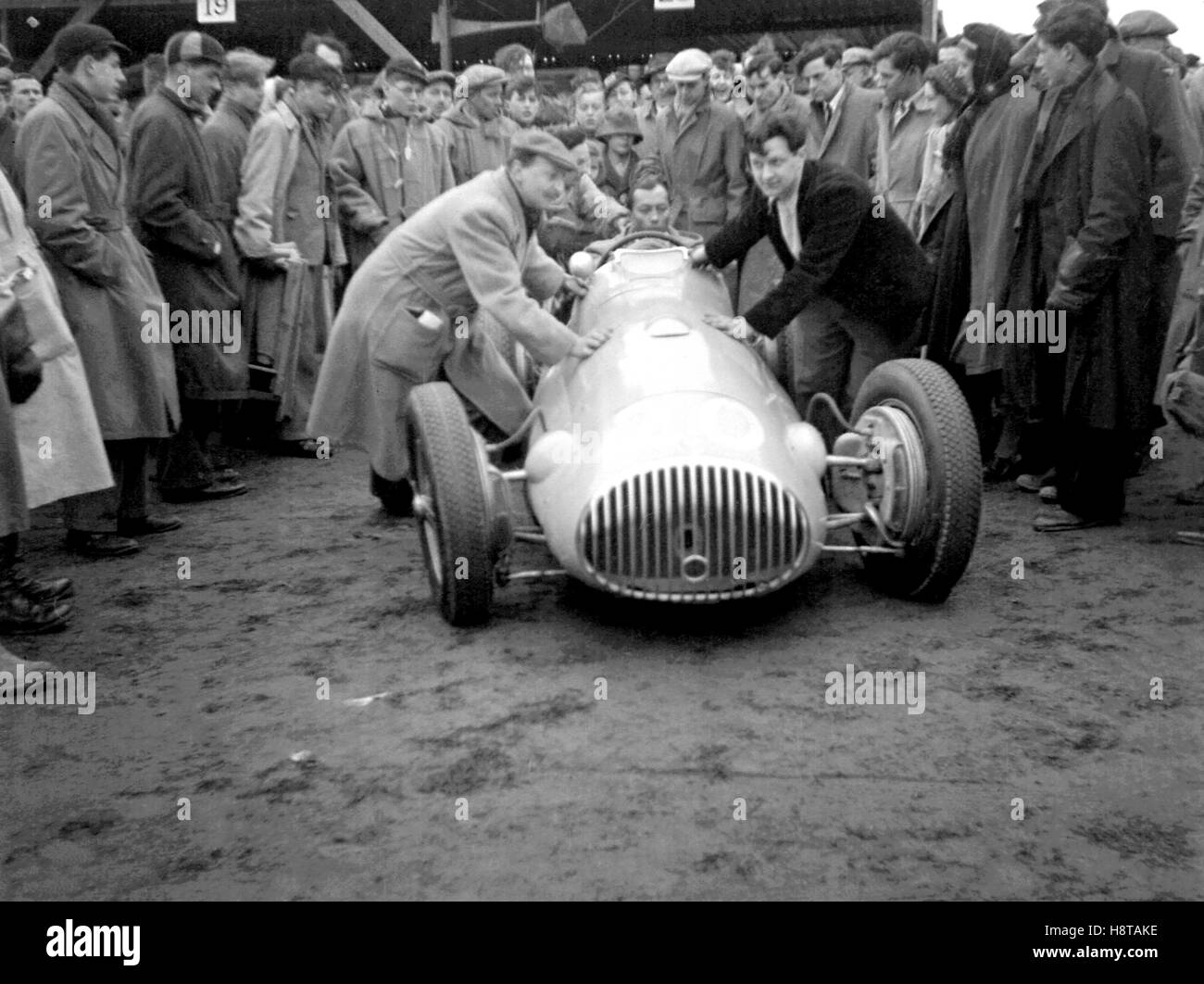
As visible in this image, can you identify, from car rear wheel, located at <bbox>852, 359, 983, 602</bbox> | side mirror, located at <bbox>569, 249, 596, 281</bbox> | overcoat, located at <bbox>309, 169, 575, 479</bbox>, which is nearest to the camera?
car rear wheel, located at <bbox>852, 359, 983, 602</bbox>

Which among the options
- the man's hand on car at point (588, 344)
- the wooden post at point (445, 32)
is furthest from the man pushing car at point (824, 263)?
the wooden post at point (445, 32)

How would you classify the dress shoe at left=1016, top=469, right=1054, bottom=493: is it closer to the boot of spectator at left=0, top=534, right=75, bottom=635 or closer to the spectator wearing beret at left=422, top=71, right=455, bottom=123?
the boot of spectator at left=0, top=534, right=75, bottom=635

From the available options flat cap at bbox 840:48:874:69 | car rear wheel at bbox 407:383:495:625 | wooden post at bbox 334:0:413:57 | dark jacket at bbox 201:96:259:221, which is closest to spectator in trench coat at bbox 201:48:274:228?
dark jacket at bbox 201:96:259:221

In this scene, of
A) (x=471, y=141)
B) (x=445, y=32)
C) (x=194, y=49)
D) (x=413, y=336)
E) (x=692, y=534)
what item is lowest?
(x=692, y=534)

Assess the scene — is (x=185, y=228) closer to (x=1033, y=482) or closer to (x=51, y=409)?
(x=51, y=409)

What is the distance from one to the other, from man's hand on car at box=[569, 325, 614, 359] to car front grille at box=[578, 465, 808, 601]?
3.42ft

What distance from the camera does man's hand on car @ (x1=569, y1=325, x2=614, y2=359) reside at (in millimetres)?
4668

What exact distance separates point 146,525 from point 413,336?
1434 mm

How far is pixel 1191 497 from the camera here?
5.76 m

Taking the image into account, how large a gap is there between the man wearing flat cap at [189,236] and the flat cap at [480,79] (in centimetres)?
308

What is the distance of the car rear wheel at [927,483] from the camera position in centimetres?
403

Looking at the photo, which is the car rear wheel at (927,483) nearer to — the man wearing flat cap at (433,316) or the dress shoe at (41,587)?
the man wearing flat cap at (433,316)

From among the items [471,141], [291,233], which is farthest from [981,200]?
[471,141]
